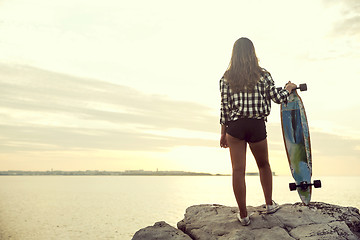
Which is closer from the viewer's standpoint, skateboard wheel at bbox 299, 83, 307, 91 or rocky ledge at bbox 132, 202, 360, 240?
rocky ledge at bbox 132, 202, 360, 240

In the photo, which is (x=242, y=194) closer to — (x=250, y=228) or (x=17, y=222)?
(x=250, y=228)

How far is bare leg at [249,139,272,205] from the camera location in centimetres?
695

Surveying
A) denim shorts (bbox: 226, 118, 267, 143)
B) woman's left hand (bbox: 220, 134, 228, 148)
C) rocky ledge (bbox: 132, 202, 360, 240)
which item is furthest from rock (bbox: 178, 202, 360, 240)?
denim shorts (bbox: 226, 118, 267, 143)

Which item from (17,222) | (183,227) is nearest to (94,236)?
(17,222)

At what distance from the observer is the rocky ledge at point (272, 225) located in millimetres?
7062

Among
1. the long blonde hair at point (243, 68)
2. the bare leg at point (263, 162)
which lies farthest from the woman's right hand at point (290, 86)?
the bare leg at point (263, 162)

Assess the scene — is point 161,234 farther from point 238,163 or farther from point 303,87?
point 303,87

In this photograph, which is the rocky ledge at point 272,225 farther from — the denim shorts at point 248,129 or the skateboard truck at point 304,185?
the denim shorts at point 248,129

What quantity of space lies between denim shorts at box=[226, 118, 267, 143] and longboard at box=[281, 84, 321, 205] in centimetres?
183

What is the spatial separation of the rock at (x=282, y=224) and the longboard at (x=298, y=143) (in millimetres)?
503

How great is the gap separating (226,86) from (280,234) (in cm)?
305

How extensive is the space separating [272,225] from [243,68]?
3205mm

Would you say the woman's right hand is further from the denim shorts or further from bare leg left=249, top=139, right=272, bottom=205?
bare leg left=249, top=139, right=272, bottom=205

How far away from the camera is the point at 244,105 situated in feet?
22.0
